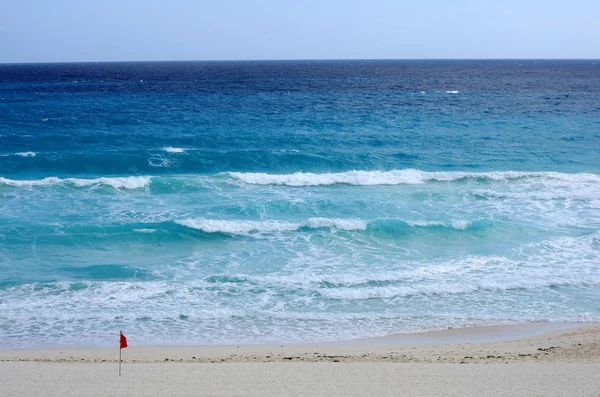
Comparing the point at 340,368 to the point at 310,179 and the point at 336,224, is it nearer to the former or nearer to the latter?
the point at 336,224

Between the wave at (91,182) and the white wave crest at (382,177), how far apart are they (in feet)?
15.0

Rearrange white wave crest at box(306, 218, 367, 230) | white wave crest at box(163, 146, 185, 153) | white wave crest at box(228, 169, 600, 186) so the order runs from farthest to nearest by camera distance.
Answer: white wave crest at box(163, 146, 185, 153)
white wave crest at box(228, 169, 600, 186)
white wave crest at box(306, 218, 367, 230)

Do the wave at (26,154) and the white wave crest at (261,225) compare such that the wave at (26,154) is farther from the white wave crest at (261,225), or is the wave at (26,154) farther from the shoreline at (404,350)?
the shoreline at (404,350)

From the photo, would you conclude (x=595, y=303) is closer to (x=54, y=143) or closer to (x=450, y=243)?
(x=450, y=243)

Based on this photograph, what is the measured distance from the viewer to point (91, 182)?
26.5m

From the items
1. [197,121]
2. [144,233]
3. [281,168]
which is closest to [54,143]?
[197,121]

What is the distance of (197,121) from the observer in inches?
1704

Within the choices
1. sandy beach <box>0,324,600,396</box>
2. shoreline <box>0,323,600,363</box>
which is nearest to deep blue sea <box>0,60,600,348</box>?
shoreline <box>0,323,600,363</box>

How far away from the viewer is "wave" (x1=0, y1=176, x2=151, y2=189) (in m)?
26.2

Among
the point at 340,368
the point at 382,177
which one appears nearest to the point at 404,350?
the point at 340,368

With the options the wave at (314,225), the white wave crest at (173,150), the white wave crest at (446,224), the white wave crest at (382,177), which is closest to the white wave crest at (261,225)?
the wave at (314,225)

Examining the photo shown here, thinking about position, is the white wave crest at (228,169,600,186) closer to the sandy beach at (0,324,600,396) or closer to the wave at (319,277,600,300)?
the wave at (319,277,600,300)

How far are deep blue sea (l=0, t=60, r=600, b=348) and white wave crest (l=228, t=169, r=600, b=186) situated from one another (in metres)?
0.11

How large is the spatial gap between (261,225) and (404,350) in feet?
32.3
